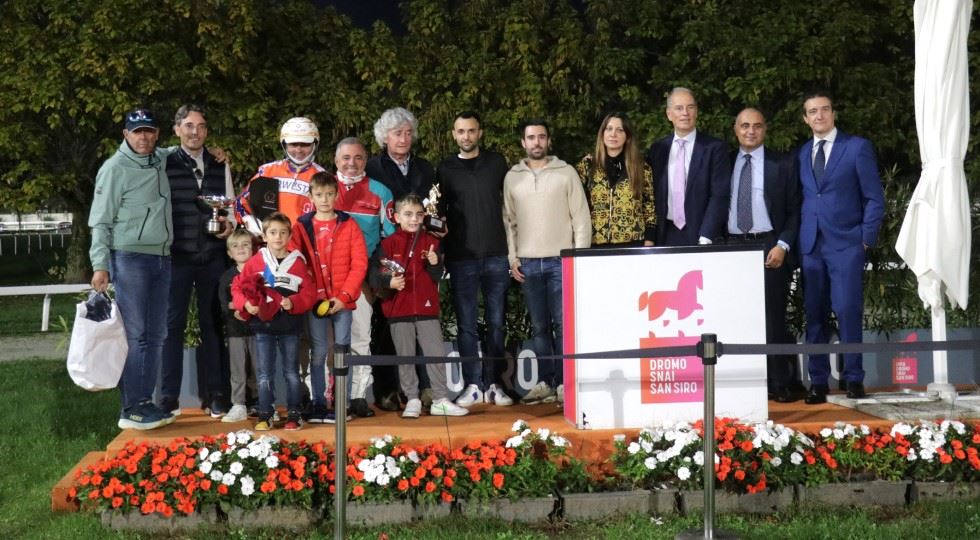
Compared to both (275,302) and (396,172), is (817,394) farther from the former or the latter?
(275,302)

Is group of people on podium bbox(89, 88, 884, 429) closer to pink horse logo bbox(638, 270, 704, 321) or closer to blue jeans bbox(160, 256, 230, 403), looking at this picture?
blue jeans bbox(160, 256, 230, 403)

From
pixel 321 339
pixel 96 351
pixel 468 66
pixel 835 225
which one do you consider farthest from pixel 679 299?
pixel 468 66

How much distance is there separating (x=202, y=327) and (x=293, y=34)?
44.0 feet

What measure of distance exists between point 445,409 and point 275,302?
135 cm

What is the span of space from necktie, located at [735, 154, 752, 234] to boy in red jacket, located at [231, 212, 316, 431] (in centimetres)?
289

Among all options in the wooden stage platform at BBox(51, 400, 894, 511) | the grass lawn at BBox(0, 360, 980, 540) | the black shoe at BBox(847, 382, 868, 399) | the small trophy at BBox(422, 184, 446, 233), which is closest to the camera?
the grass lawn at BBox(0, 360, 980, 540)

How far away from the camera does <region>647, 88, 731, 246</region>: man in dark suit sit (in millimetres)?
7707

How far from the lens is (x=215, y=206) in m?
7.46

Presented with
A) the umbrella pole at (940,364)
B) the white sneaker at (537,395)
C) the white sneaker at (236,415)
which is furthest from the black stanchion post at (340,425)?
the umbrella pole at (940,364)

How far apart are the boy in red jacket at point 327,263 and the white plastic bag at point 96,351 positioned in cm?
116

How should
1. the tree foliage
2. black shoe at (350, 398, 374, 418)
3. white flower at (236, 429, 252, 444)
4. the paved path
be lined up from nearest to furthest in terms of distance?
white flower at (236, 429, 252, 444) < black shoe at (350, 398, 374, 418) < the paved path < the tree foliage

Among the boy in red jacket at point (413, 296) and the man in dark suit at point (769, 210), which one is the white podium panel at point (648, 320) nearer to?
the man in dark suit at point (769, 210)

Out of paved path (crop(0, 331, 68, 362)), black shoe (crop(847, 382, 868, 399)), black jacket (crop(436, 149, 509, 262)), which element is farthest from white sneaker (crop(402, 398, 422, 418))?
paved path (crop(0, 331, 68, 362))

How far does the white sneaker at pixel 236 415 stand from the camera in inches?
292
